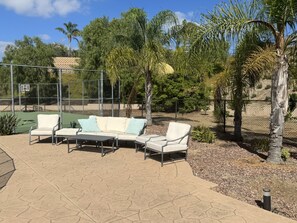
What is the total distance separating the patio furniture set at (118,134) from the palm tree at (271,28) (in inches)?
87.4

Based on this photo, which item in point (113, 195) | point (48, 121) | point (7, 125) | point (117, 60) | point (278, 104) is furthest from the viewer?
point (117, 60)

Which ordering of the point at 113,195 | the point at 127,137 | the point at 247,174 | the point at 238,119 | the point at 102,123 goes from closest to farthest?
the point at 113,195 < the point at 247,174 < the point at 127,137 < the point at 102,123 < the point at 238,119

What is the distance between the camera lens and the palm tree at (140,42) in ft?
41.0

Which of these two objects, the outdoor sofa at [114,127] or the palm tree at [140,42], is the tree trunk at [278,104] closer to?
the outdoor sofa at [114,127]

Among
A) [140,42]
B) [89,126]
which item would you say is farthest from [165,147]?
[140,42]

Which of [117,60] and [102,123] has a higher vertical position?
[117,60]

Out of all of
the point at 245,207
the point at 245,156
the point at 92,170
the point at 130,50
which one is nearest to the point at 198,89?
the point at 130,50

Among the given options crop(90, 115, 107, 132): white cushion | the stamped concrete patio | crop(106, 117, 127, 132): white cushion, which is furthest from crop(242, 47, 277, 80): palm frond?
crop(90, 115, 107, 132): white cushion

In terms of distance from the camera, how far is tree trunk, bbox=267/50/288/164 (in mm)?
7113

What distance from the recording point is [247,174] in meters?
6.43

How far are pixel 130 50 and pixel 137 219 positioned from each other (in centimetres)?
963

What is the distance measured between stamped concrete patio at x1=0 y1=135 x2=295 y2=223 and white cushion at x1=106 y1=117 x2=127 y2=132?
2.18m

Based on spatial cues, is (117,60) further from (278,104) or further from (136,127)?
(278,104)

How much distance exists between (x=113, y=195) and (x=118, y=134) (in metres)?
4.06
